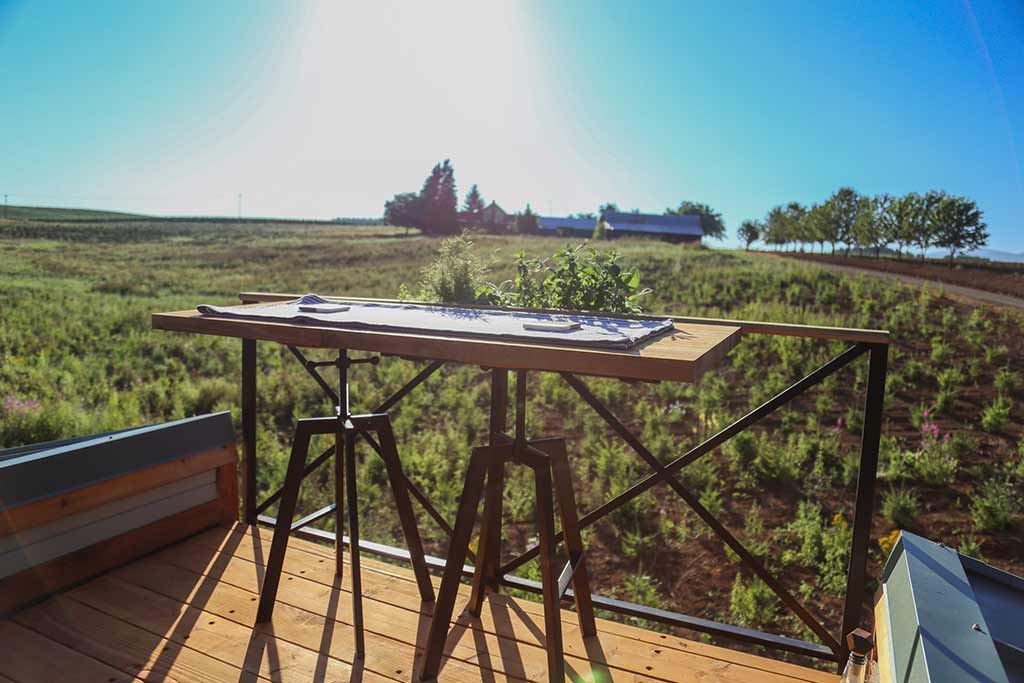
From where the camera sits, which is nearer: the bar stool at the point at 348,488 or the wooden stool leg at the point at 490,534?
the wooden stool leg at the point at 490,534

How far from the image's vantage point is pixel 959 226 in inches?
226

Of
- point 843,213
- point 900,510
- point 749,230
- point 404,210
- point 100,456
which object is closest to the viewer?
point 100,456

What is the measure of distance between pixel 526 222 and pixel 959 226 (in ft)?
25.1

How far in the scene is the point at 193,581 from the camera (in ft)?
6.11

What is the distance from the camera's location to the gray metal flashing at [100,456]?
1621 mm

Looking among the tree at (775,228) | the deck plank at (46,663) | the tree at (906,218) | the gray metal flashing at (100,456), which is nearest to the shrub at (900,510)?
the gray metal flashing at (100,456)

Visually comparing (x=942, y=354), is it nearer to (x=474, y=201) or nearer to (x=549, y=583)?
(x=549, y=583)

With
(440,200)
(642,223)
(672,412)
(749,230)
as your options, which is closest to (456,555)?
(672,412)

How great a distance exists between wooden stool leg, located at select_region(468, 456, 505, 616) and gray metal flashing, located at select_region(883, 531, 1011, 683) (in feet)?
2.64

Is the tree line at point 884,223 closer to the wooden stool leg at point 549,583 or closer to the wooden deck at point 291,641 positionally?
the wooden deck at point 291,641

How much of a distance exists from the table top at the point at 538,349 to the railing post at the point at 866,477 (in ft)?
1.37

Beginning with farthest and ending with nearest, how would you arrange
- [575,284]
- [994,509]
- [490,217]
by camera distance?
[490,217], [994,509], [575,284]

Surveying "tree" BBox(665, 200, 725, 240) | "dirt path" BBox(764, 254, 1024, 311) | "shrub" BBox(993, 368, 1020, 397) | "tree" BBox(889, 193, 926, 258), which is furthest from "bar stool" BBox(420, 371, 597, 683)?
"tree" BBox(665, 200, 725, 240)

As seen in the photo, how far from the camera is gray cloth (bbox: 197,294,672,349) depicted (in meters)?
1.14
